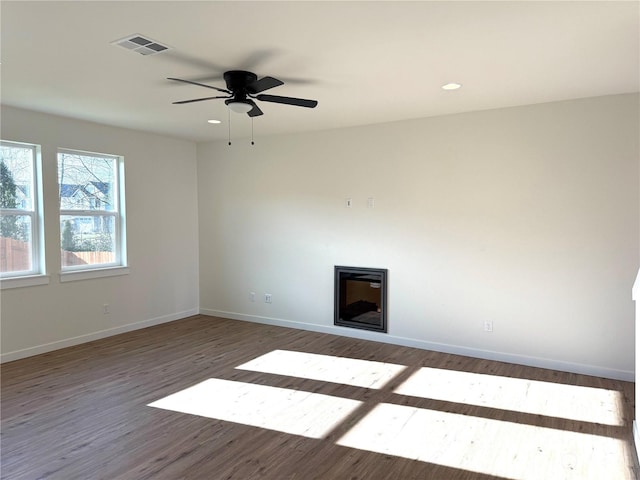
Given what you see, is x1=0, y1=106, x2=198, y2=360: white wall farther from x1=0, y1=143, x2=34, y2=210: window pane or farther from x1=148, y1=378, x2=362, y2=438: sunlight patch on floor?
x1=148, y1=378, x2=362, y2=438: sunlight patch on floor

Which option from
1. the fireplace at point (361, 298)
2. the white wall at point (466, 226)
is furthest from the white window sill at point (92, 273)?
the fireplace at point (361, 298)

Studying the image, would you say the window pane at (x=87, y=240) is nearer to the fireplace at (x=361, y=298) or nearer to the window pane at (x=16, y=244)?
the window pane at (x=16, y=244)

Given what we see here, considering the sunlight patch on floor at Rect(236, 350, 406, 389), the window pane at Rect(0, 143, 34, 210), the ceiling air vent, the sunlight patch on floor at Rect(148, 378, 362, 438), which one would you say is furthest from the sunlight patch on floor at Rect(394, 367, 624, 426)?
the window pane at Rect(0, 143, 34, 210)

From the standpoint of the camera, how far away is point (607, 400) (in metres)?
3.41

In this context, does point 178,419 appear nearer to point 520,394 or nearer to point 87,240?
point 520,394

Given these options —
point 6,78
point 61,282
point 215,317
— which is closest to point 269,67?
point 6,78

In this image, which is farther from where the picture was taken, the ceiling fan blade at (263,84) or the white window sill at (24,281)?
the white window sill at (24,281)

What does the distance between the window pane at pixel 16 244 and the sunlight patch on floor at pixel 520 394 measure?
4.02 meters

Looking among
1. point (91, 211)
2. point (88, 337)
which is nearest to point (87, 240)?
point (91, 211)

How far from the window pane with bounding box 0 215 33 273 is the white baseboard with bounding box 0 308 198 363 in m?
0.85

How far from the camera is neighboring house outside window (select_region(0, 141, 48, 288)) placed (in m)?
4.36

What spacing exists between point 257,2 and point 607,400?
380cm

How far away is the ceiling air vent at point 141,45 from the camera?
264 centimetres

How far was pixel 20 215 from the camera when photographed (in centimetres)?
450
